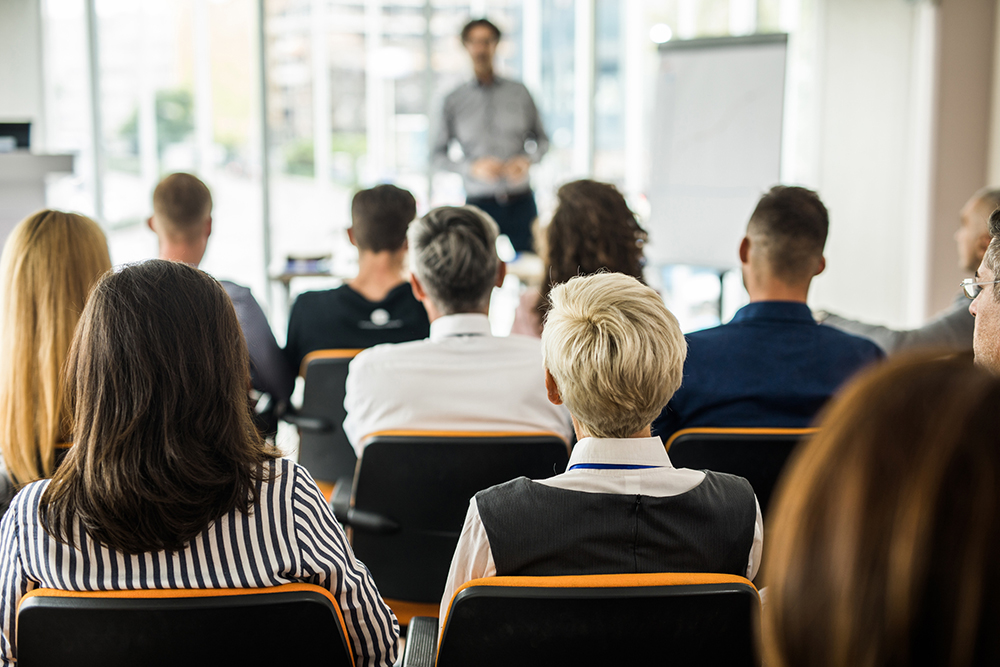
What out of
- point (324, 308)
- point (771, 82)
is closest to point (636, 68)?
point (771, 82)

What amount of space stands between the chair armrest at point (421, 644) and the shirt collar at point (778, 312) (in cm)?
115

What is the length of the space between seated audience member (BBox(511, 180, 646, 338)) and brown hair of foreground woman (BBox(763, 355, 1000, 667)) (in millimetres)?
2129

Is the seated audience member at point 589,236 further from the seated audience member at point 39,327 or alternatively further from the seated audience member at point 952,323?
the seated audience member at point 39,327

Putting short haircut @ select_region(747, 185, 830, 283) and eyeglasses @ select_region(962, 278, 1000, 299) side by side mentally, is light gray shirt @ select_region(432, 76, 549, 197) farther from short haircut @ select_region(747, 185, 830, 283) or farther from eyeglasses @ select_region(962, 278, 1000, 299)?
eyeglasses @ select_region(962, 278, 1000, 299)

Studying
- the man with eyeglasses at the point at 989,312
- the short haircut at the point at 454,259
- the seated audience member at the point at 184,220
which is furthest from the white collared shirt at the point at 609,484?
the seated audience member at the point at 184,220

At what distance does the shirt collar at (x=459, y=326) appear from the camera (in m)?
2.25

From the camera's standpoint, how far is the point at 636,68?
6520 mm

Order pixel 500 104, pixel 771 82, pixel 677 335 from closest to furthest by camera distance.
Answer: pixel 677 335 < pixel 771 82 < pixel 500 104

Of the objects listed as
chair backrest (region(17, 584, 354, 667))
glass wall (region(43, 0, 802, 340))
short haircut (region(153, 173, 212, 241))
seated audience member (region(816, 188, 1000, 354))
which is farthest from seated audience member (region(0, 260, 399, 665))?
glass wall (region(43, 0, 802, 340))

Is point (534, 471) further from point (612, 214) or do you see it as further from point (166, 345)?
point (612, 214)

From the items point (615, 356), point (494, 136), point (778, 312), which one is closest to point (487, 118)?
point (494, 136)

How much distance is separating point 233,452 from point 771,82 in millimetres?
4324

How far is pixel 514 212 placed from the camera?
552 centimetres

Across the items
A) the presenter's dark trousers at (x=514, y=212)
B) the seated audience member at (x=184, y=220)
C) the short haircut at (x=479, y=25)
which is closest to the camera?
the seated audience member at (x=184, y=220)
